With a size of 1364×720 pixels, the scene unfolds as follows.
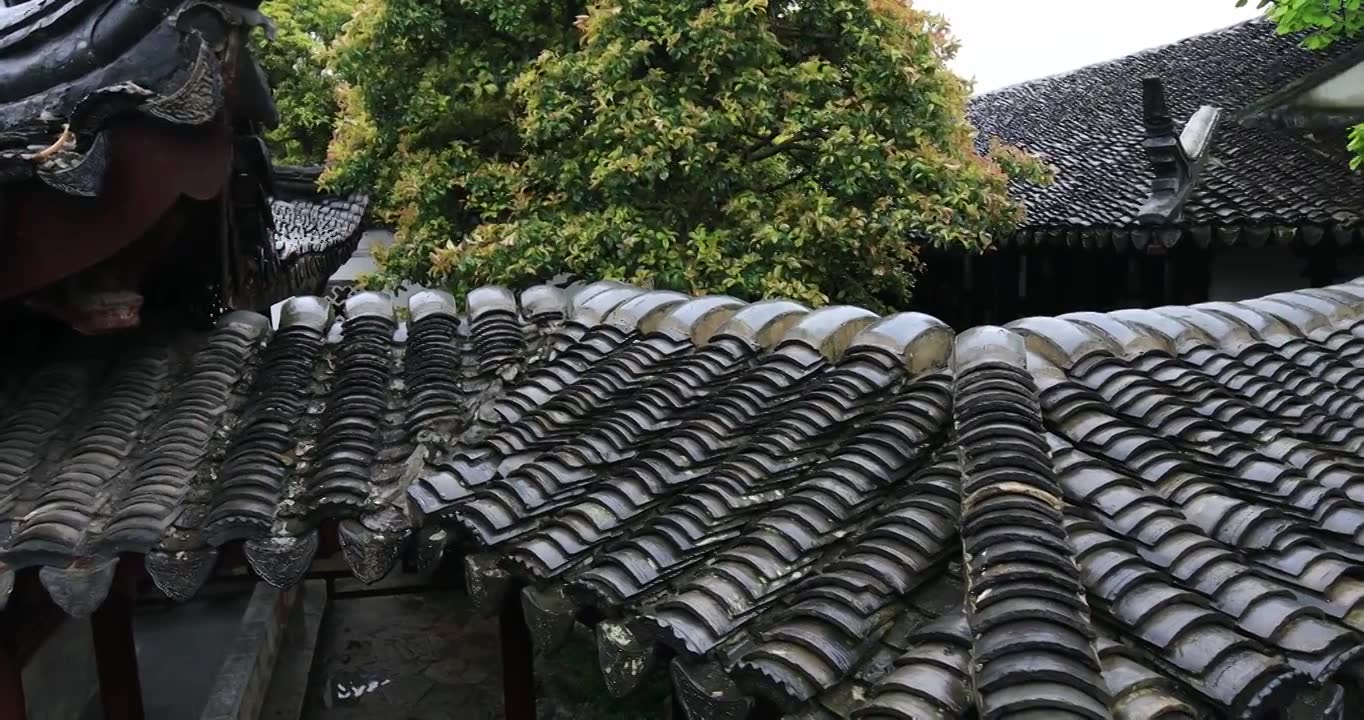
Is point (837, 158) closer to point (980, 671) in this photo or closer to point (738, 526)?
point (738, 526)

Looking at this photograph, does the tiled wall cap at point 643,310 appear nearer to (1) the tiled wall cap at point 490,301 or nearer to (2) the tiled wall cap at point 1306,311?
(1) the tiled wall cap at point 490,301

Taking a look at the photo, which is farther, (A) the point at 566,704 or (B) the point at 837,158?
(A) the point at 566,704

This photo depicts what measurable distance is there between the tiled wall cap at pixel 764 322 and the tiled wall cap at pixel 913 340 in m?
0.50

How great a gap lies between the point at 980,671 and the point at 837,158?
598cm

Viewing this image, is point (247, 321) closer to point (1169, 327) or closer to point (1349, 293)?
point (1169, 327)

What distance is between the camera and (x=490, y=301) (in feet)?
18.9

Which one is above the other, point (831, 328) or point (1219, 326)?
point (831, 328)

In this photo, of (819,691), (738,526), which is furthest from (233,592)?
(819,691)

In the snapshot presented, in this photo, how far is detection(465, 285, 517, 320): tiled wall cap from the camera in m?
5.64

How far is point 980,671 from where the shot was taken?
2.25 m

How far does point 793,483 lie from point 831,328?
988 mm

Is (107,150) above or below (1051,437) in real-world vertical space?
above

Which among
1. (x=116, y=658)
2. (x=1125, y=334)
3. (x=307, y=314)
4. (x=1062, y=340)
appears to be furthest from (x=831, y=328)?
(x=116, y=658)

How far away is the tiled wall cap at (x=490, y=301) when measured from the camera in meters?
5.64
